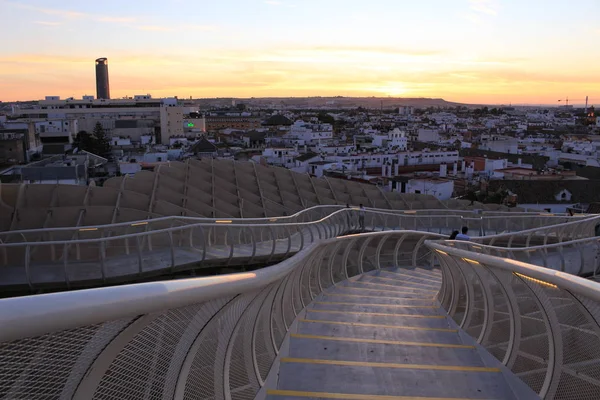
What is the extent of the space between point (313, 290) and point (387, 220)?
29.5 feet

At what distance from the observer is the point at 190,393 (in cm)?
239

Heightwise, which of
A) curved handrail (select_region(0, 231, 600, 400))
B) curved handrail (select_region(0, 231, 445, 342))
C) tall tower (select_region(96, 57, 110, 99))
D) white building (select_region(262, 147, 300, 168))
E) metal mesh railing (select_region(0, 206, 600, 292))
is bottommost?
white building (select_region(262, 147, 300, 168))

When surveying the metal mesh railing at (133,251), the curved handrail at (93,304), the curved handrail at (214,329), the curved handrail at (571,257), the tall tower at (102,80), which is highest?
the tall tower at (102,80)

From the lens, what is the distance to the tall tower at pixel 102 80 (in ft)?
566

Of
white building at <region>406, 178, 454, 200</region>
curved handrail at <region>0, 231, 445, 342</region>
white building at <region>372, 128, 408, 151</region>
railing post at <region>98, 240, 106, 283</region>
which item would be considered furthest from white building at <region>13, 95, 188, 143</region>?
curved handrail at <region>0, 231, 445, 342</region>

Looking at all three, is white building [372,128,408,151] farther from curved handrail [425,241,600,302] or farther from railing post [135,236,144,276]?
curved handrail [425,241,600,302]

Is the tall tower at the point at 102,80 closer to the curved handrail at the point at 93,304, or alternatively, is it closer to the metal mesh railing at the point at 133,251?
the metal mesh railing at the point at 133,251

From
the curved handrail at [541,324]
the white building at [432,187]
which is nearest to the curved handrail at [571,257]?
the curved handrail at [541,324]

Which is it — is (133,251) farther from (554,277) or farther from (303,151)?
(303,151)

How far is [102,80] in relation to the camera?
175750 millimetres

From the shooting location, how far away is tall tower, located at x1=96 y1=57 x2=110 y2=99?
17252cm

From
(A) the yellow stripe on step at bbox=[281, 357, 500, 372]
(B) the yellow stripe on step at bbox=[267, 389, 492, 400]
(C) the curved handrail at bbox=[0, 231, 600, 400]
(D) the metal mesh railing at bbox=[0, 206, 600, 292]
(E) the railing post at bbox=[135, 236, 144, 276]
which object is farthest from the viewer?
(E) the railing post at bbox=[135, 236, 144, 276]

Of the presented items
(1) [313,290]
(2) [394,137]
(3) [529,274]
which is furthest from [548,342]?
(2) [394,137]

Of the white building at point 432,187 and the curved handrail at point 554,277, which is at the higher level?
the curved handrail at point 554,277
